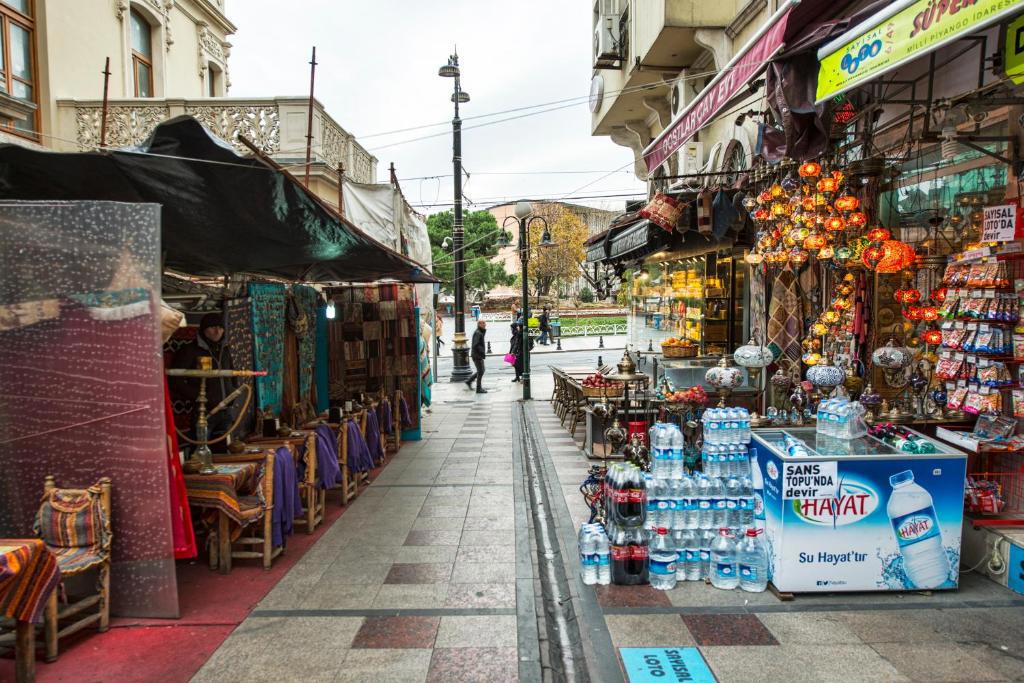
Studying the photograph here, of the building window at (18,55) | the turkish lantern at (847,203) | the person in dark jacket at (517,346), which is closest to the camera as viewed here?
the turkish lantern at (847,203)

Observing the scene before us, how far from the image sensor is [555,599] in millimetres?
4863

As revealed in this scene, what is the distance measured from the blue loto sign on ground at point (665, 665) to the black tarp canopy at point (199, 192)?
407 cm

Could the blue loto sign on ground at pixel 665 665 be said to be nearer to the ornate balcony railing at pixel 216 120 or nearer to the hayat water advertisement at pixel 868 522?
the hayat water advertisement at pixel 868 522

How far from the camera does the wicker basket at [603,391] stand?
9.63 m

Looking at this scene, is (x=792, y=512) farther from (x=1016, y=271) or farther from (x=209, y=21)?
(x=209, y=21)

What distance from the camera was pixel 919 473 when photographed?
4.63m

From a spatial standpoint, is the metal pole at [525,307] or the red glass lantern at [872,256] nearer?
the red glass lantern at [872,256]

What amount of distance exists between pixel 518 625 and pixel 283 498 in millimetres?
2605

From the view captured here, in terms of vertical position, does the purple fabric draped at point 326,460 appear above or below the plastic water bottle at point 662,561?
above

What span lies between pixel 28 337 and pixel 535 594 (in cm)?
406

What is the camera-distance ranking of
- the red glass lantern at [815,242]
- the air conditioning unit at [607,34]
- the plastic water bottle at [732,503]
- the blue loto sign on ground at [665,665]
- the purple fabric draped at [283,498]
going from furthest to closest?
the air conditioning unit at [607,34] < the red glass lantern at [815,242] < the purple fabric draped at [283,498] < the plastic water bottle at [732,503] < the blue loto sign on ground at [665,665]

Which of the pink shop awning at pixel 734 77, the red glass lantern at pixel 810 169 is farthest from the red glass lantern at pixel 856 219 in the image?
the pink shop awning at pixel 734 77

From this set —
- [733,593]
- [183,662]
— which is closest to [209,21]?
[183,662]

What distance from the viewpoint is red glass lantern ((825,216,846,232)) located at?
6.28 meters
